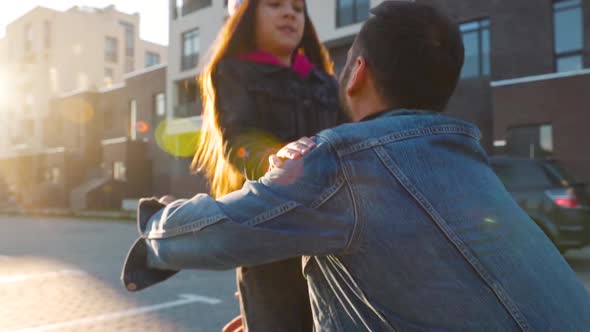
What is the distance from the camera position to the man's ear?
131cm

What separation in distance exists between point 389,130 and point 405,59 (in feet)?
0.63

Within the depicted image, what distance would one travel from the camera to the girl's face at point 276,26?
6.76ft

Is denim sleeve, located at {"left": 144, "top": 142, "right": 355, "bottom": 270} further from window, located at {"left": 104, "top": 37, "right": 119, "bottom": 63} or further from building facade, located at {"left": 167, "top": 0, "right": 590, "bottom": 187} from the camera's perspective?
window, located at {"left": 104, "top": 37, "right": 119, "bottom": 63}

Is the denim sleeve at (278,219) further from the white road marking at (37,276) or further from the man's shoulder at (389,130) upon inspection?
the white road marking at (37,276)

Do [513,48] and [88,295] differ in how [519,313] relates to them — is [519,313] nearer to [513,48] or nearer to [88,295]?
[88,295]

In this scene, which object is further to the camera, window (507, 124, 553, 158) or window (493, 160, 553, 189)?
window (507, 124, 553, 158)

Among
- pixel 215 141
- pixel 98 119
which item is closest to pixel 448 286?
pixel 215 141

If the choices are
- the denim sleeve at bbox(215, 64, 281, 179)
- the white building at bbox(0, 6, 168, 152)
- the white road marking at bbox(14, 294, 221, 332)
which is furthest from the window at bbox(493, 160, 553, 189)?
the white building at bbox(0, 6, 168, 152)

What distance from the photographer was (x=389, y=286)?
1.12 meters

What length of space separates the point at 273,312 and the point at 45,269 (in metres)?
7.59

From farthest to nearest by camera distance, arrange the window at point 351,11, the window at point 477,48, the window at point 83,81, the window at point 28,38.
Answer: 1. the window at point 28,38
2. the window at point 83,81
3. the window at point 351,11
4. the window at point 477,48

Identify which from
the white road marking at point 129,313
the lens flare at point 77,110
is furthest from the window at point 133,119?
the white road marking at point 129,313

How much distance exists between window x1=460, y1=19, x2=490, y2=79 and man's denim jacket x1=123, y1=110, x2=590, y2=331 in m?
17.8

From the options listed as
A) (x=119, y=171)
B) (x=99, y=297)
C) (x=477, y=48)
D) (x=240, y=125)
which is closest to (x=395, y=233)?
(x=240, y=125)
